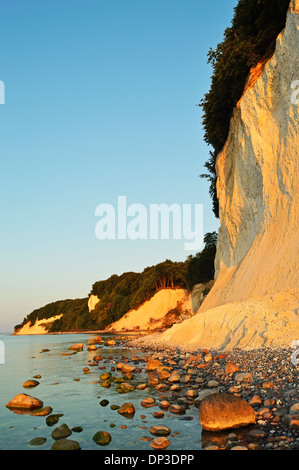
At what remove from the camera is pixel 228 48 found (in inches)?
895

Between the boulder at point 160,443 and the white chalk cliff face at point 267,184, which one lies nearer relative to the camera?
the boulder at point 160,443

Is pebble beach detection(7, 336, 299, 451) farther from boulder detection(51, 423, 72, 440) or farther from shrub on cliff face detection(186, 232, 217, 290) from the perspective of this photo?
shrub on cliff face detection(186, 232, 217, 290)

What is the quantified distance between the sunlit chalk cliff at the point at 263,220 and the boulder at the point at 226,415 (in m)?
5.41

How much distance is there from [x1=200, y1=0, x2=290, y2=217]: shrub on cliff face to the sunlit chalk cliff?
4.03ft

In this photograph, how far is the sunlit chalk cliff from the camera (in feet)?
44.7

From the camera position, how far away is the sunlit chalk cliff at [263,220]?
13.6 m

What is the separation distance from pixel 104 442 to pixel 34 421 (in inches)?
94.2

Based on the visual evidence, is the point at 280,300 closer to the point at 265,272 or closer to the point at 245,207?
the point at 265,272

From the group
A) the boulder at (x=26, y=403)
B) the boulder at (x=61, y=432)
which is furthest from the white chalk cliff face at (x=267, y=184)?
the boulder at (x=61, y=432)

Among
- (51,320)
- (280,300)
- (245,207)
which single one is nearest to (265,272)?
(280,300)

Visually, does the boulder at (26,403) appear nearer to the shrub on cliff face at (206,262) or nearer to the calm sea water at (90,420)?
the calm sea water at (90,420)

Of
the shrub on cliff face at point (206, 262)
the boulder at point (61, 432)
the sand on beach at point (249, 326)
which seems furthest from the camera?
the shrub on cliff face at point (206, 262)

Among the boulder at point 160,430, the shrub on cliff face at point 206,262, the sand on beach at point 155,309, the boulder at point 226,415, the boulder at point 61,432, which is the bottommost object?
the sand on beach at point 155,309

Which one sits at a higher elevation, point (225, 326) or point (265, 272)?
point (265, 272)
